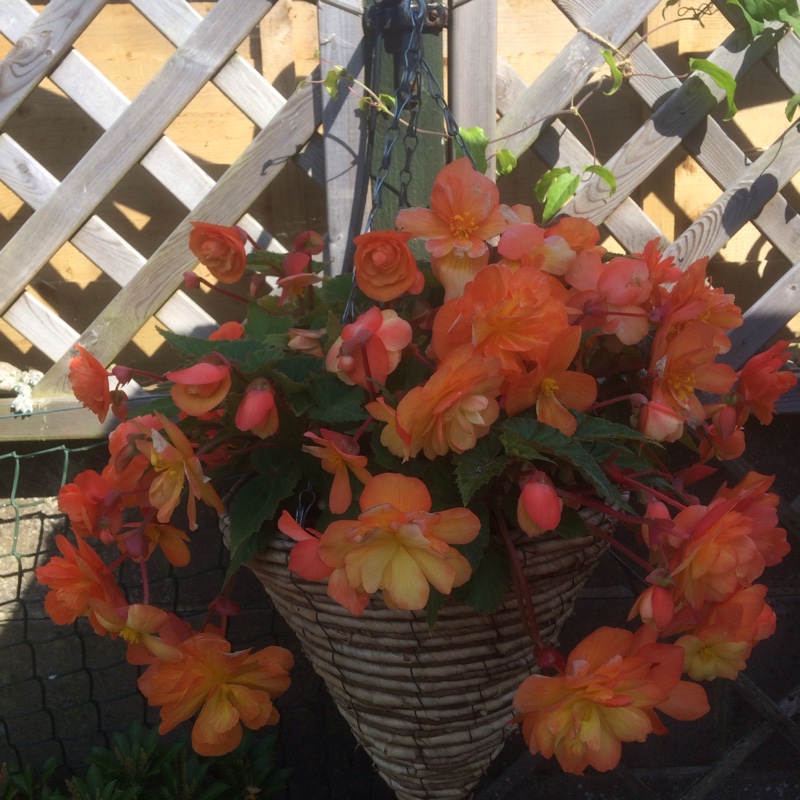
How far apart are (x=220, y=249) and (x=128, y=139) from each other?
0.52 meters

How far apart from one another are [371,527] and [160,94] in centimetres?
89

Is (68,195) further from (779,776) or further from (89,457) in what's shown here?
(779,776)

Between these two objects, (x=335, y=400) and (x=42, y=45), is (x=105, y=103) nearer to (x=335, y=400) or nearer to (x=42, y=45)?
(x=42, y=45)

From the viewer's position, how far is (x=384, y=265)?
618 mm

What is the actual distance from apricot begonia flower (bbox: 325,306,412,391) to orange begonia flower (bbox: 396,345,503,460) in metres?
0.07

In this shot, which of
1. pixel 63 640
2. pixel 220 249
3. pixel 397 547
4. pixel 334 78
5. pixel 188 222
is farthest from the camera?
pixel 63 640

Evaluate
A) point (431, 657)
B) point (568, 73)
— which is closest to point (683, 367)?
point (431, 657)

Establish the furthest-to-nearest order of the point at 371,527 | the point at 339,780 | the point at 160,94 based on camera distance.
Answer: the point at 339,780, the point at 160,94, the point at 371,527

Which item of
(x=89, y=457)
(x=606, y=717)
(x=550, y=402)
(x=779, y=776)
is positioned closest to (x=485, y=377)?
(x=550, y=402)

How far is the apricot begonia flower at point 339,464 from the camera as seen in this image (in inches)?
22.0

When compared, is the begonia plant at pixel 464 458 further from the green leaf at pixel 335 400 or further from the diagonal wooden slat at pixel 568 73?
the diagonal wooden slat at pixel 568 73

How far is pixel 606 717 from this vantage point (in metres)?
0.55

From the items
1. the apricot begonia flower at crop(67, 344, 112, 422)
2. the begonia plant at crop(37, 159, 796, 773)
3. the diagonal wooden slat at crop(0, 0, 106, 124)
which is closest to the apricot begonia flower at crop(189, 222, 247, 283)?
the begonia plant at crop(37, 159, 796, 773)

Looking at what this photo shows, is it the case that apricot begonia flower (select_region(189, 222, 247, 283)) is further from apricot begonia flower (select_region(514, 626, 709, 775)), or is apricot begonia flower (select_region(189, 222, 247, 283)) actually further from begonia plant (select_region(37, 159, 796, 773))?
apricot begonia flower (select_region(514, 626, 709, 775))
